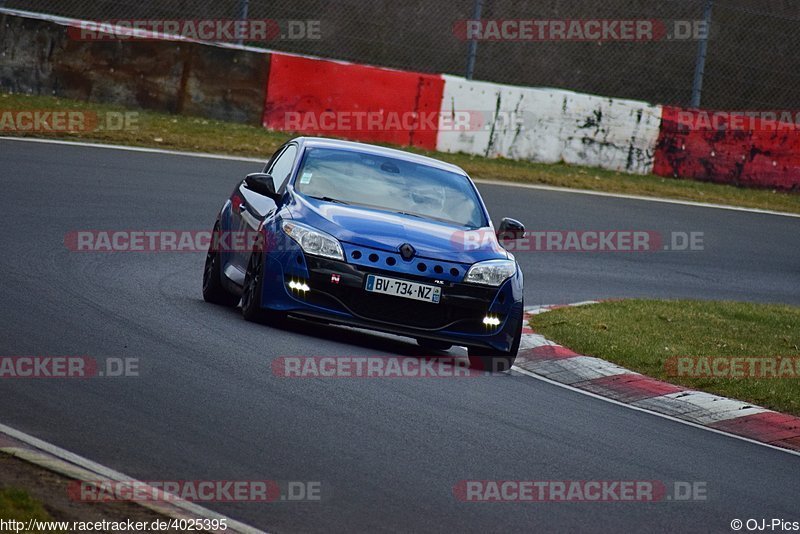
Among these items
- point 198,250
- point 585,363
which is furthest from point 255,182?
point 198,250

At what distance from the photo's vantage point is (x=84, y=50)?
66.0 feet

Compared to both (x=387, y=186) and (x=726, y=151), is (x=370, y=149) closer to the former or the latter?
(x=387, y=186)

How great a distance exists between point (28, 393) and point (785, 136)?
17.9 metres

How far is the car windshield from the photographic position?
10.1 meters

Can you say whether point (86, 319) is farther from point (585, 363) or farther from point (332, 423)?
point (585, 363)

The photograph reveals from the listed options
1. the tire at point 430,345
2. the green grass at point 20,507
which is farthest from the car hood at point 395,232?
the green grass at point 20,507

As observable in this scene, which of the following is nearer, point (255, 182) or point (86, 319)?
point (86, 319)

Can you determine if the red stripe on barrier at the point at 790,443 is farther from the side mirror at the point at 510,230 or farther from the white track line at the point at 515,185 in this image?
the white track line at the point at 515,185

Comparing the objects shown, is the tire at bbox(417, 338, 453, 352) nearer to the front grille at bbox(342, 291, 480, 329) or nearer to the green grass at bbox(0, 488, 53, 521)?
the front grille at bbox(342, 291, 480, 329)

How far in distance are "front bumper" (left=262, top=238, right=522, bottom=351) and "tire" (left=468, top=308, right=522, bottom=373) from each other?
425mm

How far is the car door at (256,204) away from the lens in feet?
32.8

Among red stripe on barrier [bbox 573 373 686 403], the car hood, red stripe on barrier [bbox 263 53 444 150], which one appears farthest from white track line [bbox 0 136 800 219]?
red stripe on barrier [bbox 573 373 686 403]

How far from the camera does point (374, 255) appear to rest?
916 centimetres

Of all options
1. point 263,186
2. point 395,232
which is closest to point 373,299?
point 395,232
